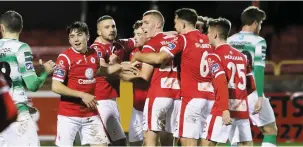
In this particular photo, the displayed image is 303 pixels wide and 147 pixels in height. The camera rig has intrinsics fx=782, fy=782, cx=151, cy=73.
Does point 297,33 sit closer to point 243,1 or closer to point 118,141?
point 243,1

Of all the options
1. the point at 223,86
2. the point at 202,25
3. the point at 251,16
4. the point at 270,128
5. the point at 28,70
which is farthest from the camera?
the point at 270,128

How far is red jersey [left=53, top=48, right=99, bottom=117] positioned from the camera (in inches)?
327

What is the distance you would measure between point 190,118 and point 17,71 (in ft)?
6.57

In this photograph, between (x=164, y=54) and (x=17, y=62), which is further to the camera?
(x=164, y=54)

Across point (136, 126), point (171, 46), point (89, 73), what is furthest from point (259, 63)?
point (89, 73)

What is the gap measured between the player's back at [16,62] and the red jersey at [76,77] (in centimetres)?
91

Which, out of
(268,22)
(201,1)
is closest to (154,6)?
(201,1)

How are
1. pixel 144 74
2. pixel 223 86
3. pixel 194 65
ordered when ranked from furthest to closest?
pixel 144 74, pixel 194 65, pixel 223 86

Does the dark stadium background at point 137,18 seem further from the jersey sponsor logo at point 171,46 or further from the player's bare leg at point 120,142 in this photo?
the jersey sponsor logo at point 171,46

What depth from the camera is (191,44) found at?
8.29 metres

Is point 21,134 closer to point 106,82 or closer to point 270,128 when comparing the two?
point 106,82

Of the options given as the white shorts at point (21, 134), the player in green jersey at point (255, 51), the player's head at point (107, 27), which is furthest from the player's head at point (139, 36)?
the white shorts at point (21, 134)

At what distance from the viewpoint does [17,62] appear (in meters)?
7.33

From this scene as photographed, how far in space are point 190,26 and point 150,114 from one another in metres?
1.12
